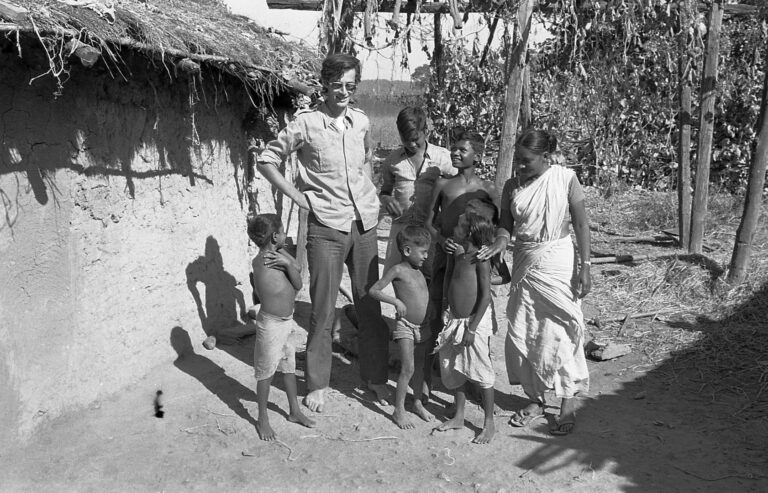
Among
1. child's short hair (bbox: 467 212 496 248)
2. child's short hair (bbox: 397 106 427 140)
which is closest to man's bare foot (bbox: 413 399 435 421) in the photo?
child's short hair (bbox: 467 212 496 248)

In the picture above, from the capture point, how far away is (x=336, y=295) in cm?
436

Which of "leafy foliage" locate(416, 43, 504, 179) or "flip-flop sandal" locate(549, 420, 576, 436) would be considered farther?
"leafy foliage" locate(416, 43, 504, 179)

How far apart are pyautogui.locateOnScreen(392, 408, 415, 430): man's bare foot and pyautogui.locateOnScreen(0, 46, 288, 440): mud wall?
1778 mm

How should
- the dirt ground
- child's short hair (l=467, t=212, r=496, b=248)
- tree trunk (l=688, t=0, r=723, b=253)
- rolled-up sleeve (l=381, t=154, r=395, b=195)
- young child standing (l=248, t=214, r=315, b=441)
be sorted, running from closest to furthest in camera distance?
the dirt ground
child's short hair (l=467, t=212, r=496, b=248)
young child standing (l=248, t=214, r=315, b=441)
rolled-up sleeve (l=381, t=154, r=395, b=195)
tree trunk (l=688, t=0, r=723, b=253)

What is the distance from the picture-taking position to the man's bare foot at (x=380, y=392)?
451 centimetres

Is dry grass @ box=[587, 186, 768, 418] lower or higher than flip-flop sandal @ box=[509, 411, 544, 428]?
higher

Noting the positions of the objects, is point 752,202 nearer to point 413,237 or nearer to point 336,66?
point 413,237

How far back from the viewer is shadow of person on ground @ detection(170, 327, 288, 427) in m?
4.45

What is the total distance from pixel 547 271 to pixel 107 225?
107 inches

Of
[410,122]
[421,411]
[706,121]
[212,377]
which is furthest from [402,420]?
[706,121]

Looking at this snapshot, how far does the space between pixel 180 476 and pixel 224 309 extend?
2042 mm

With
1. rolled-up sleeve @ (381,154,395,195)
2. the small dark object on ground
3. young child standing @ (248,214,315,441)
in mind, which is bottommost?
the small dark object on ground

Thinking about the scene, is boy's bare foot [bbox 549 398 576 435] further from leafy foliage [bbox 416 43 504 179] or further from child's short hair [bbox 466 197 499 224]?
leafy foliage [bbox 416 43 504 179]

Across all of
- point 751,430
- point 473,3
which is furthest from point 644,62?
point 751,430
